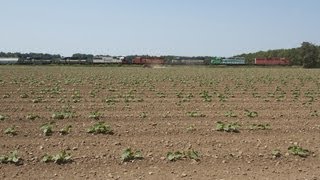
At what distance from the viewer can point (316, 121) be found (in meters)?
14.3

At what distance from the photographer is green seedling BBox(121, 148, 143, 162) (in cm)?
915

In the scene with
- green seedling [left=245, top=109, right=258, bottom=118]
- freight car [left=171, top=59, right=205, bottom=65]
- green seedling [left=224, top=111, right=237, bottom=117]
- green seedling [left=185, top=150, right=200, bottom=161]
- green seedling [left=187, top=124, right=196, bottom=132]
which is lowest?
freight car [left=171, top=59, right=205, bottom=65]

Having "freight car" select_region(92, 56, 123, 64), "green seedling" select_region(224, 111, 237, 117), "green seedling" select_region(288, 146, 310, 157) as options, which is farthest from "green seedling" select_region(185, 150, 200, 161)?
"freight car" select_region(92, 56, 123, 64)

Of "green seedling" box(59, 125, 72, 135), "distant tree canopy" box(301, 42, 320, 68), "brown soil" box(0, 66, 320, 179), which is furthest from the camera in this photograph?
"distant tree canopy" box(301, 42, 320, 68)

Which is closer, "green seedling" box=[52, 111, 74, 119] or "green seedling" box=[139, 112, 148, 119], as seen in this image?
"green seedling" box=[52, 111, 74, 119]

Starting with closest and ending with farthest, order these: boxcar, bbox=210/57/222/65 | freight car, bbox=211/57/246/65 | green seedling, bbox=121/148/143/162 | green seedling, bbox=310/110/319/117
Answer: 1. green seedling, bbox=121/148/143/162
2. green seedling, bbox=310/110/319/117
3. freight car, bbox=211/57/246/65
4. boxcar, bbox=210/57/222/65

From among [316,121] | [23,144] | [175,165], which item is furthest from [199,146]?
[316,121]

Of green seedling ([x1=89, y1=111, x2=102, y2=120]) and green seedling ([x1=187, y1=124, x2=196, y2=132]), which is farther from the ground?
green seedling ([x1=187, y1=124, x2=196, y2=132])

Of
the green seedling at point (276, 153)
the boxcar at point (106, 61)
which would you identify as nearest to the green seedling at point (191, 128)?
the green seedling at point (276, 153)

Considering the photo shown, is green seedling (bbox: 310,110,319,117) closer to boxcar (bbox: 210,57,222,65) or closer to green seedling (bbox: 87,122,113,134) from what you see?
green seedling (bbox: 87,122,113,134)

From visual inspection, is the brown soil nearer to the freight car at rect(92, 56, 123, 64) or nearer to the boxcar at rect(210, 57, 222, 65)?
the freight car at rect(92, 56, 123, 64)

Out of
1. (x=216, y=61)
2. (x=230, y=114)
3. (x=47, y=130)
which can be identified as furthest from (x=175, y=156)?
(x=216, y=61)

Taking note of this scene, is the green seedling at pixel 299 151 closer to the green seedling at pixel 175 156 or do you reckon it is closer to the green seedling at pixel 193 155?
the green seedling at pixel 193 155

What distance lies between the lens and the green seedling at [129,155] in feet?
30.0
